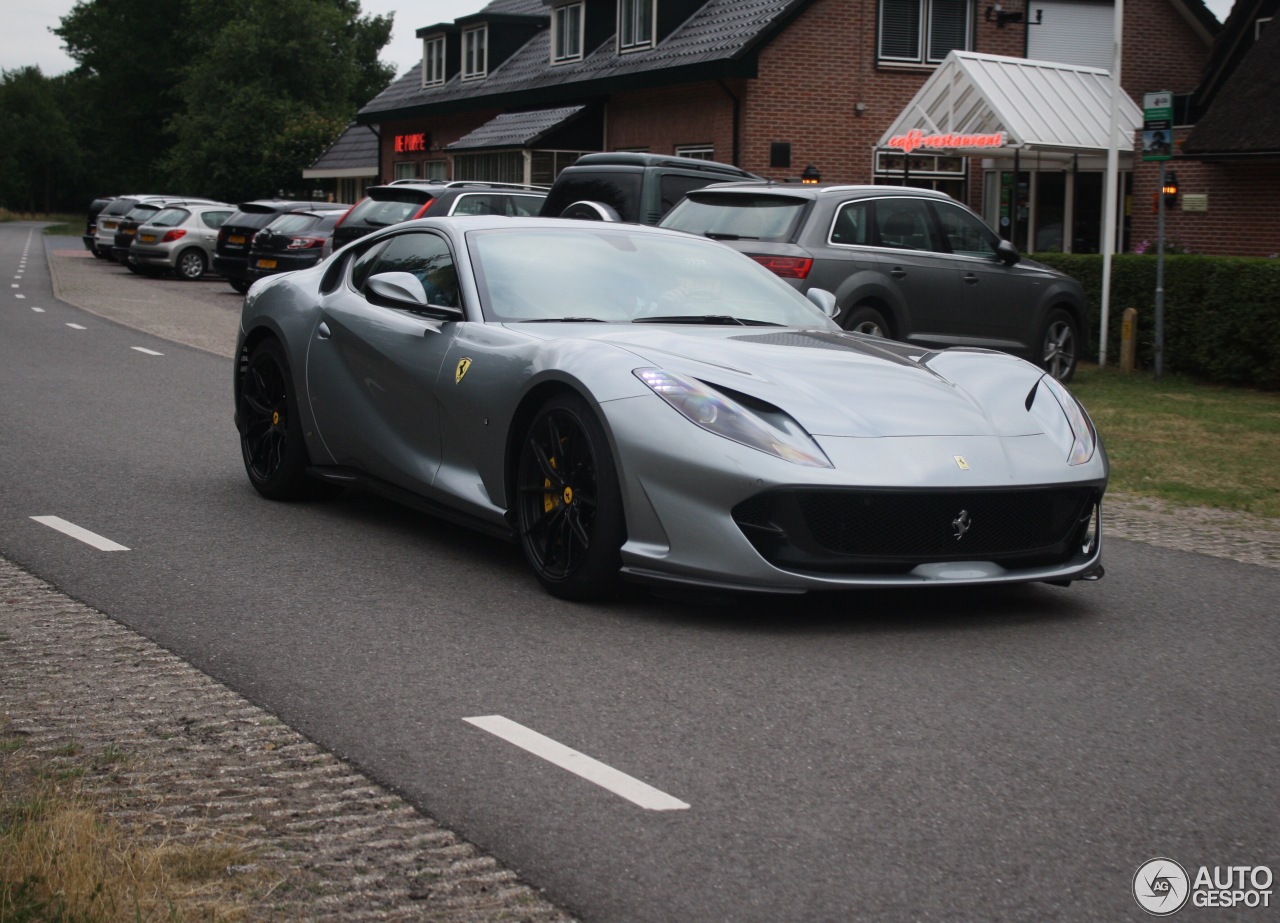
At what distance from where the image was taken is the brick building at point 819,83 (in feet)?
98.0

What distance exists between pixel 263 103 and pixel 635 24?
32.6 m

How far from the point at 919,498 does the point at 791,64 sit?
25.6 meters

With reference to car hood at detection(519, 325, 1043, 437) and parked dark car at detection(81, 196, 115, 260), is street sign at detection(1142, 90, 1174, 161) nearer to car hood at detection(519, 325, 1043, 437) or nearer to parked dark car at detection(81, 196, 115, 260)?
car hood at detection(519, 325, 1043, 437)

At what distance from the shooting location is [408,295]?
22.2 ft

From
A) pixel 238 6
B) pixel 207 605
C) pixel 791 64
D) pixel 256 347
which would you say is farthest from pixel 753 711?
pixel 238 6

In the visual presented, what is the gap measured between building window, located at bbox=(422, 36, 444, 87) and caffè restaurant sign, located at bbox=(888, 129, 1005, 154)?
19.4 m

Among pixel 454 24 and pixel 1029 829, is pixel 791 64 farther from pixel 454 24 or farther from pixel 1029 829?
pixel 1029 829

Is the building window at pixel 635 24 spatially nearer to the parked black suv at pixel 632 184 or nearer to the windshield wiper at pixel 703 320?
the parked black suv at pixel 632 184

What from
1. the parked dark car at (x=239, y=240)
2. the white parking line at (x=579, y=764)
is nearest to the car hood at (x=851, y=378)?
the white parking line at (x=579, y=764)

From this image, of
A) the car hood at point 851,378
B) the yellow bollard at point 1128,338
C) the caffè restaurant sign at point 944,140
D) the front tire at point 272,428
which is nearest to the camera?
the car hood at point 851,378

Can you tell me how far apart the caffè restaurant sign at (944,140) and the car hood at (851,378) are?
67.8 ft

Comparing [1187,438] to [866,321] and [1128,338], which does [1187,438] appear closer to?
[866,321]

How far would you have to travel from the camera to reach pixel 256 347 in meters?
8.45

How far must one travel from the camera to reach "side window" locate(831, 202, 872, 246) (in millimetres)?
13641
